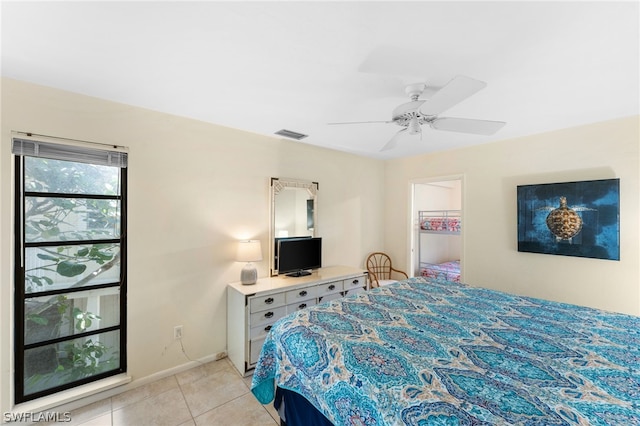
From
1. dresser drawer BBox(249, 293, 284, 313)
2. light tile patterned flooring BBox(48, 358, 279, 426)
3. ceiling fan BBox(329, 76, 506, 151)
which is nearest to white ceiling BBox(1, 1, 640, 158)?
ceiling fan BBox(329, 76, 506, 151)

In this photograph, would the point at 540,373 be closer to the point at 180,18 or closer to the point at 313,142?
→ the point at 180,18

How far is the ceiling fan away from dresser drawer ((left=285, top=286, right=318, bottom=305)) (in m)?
1.95

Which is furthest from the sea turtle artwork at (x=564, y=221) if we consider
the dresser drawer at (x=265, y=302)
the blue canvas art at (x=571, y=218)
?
the dresser drawer at (x=265, y=302)

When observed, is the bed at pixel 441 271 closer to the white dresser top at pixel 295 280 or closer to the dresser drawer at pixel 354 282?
the dresser drawer at pixel 354 282

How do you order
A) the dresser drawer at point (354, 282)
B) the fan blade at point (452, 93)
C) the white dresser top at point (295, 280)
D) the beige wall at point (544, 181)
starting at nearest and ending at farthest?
the fan blade at point (452, 93) < the beige wall at point (544, 181) < the white dresser top at point (295, 280) < the dresser drawer at point (354, 282)

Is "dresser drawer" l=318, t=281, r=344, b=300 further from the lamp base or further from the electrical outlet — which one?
the electrical outlet

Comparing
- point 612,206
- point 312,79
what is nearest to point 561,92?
point 612,206

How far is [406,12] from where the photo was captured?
3.96ft

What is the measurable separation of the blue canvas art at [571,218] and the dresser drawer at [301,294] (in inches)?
96.5

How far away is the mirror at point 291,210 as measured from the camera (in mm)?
3119

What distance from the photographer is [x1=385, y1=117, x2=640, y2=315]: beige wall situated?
2430 mm

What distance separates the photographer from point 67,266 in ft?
6.86

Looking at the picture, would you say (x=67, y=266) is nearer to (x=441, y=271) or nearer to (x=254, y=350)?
(x=254, y=350)

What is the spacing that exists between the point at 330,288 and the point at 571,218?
2656mm
